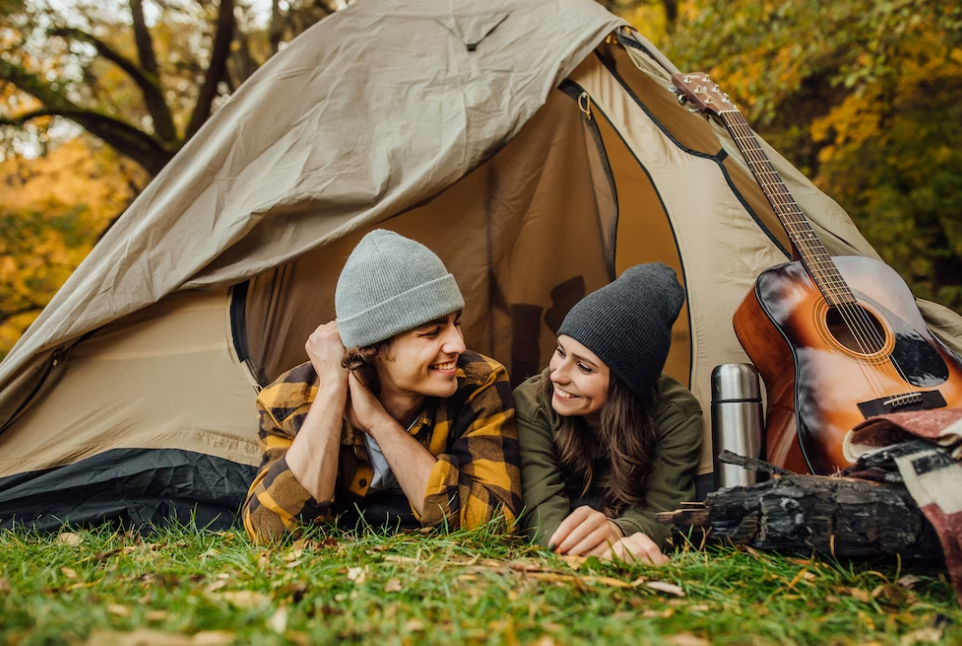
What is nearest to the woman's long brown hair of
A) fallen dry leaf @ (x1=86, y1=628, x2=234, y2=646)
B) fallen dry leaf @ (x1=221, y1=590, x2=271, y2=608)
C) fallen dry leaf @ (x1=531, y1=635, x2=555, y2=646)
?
fallen dry leaf @ (x1=531, y1=635, x2=555, y2=646)

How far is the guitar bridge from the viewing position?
244 centimetres

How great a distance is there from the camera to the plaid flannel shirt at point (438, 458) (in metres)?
2.32

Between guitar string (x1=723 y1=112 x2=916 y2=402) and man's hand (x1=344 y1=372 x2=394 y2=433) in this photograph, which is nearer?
man's hand (x1=344 y1=372 x2=394 y2=433)

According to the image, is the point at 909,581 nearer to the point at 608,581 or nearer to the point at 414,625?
the point at 608,581

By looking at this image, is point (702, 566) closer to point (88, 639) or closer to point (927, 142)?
point (88, 639)

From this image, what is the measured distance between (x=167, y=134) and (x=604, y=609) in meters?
7.53

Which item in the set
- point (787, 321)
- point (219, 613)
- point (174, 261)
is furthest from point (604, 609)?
point (174, 261)

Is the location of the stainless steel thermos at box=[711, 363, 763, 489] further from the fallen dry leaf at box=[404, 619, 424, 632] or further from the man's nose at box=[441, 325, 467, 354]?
the fallen dry leaf at box=[404, 619, 424, 632]

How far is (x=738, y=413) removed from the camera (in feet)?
8.61

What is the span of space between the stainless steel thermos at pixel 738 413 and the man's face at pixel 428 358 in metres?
0.94

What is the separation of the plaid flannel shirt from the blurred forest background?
457 centimetres

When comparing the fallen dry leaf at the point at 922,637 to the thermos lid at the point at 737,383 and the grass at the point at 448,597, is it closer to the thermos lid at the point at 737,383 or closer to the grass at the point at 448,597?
the grass at the point at 448,597

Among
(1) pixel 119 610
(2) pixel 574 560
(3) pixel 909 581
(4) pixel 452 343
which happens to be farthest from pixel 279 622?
(3) pixel 909 581

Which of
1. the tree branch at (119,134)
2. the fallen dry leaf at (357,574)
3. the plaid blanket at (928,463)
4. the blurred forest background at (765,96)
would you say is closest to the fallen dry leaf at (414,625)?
the fallen dry leaf at (357,574)
